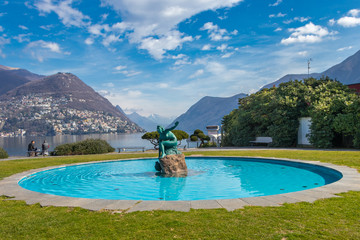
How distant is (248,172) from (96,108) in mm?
A: 178786

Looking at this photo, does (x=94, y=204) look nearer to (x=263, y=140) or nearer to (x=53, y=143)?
(x=263, y=140)

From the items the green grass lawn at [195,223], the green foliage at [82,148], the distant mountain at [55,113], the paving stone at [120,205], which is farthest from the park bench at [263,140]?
the distant mountain at [55,113]

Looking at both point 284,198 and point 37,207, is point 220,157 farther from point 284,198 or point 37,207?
point 37,207

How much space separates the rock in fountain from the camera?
37.7ft

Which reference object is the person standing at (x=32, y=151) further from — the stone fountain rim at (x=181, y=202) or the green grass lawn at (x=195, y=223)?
the green grass lawn at (x=195, y=223)

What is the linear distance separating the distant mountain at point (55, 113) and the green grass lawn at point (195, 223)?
13689cm

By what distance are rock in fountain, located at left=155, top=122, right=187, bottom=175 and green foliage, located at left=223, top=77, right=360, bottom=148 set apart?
14314mm

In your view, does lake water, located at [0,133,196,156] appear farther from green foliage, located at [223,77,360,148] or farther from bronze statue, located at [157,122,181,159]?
bronze statue, located at [157,122,181,159]

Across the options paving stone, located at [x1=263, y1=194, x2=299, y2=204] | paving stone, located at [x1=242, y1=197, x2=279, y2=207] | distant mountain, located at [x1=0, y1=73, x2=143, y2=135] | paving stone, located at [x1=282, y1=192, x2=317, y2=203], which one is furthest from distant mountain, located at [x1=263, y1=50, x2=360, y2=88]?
paving stone, located at [x1=242, y1=197, x2=279, y2=207]

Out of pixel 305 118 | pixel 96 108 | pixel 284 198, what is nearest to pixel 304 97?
pixel 305 118

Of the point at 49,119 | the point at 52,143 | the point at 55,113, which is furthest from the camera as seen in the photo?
the point at 55,113

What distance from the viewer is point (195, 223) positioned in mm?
4281

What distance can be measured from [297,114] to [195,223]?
22229mm

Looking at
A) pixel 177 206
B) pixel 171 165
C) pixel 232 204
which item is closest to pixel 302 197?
pixel 232 204
